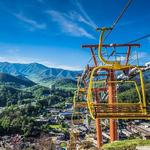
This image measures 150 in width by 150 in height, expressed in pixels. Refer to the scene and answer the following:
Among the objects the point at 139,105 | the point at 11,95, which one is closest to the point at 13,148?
the point at 139,105

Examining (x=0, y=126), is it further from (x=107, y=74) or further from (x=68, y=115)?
(x=107, y=74)

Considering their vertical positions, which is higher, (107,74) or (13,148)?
(107,74)

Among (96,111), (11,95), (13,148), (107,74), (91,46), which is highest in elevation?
(11,95)

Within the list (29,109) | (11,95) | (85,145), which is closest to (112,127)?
(85,145)

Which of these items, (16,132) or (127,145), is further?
(16,132)

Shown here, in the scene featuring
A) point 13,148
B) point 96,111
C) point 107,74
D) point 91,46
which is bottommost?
point 13,148

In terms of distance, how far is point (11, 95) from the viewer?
172125mm

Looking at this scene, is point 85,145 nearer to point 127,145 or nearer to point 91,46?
point 127,145

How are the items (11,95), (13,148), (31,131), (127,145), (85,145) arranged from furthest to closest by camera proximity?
(11,95)
(31,131)
(13,148)
(85,145)
(127,145)

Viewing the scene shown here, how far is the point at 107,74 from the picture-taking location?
15359 millimetres

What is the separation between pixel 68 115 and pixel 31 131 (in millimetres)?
35692

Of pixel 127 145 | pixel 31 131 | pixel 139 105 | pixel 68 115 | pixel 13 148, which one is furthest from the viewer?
pixel 68 115

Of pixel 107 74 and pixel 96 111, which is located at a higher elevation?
pixel 107 74

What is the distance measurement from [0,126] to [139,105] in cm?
6965
